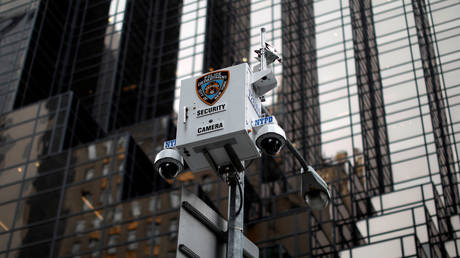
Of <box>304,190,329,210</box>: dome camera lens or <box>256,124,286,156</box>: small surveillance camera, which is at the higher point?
<box>304,190,329,210</box>: dome camera lens

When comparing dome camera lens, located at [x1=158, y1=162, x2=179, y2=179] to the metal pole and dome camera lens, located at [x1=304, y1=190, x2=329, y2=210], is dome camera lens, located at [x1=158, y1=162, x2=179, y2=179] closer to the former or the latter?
the metal pole

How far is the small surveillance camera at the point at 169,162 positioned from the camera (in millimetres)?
7332

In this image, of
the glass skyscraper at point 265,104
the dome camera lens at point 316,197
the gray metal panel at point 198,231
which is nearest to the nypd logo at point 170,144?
the gray metal panel at point 198,231

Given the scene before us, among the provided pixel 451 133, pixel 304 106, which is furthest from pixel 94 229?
pixel 451 133

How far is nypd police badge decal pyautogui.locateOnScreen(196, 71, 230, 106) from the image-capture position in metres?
7.29

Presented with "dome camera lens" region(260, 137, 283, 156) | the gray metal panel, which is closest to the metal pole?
the gray metal panel

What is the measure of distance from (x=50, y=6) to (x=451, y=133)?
35332 millimetres

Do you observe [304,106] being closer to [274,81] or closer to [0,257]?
[0,257]

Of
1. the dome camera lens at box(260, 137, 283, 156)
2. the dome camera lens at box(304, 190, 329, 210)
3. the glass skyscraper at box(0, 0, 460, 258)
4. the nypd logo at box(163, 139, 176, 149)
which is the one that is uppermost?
the glass skyscraper at box(0, 0, 460, 258)

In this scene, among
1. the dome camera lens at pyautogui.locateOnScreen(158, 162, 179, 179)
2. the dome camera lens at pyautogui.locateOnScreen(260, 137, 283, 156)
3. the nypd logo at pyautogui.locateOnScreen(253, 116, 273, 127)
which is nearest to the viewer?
the dome camera lens at pyautogui.locateOnScreen(260, 137, 283, 156)

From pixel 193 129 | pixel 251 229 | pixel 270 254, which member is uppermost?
pixel 251 229

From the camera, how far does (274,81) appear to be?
7.68m

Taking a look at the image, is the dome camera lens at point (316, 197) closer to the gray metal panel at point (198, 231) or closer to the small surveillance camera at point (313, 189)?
the small surveillance camera at point (313, 189)

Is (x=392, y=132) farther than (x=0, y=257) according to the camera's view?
Yes
